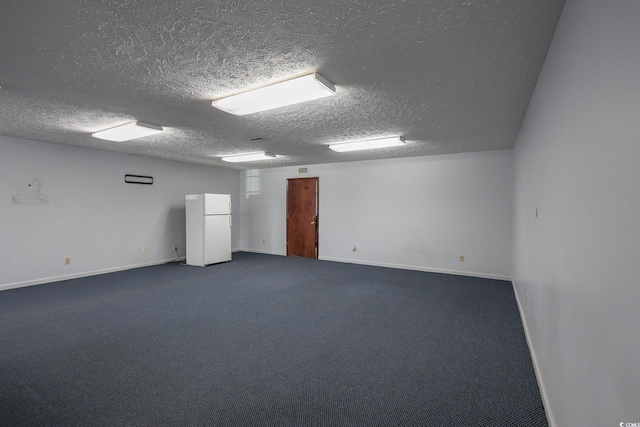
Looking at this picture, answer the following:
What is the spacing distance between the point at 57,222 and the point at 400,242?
6389 mm

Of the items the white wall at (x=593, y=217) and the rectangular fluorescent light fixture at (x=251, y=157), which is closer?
the white wall at (x=593, y=217)

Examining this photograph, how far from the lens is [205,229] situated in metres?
6.30

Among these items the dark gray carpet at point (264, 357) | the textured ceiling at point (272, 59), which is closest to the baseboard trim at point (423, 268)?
the dark gray carpet at point (264, 357)

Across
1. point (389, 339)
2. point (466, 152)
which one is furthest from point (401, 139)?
point (389, 339)

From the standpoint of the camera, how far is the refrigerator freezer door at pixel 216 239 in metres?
6.33

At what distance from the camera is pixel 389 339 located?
110 inches

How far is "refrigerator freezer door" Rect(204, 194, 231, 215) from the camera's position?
635 cm

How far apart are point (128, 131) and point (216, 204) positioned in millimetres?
2843

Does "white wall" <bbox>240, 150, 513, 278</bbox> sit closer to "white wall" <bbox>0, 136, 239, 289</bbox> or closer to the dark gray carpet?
the dark gray carpet

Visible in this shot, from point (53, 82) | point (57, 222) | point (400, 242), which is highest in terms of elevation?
point (53, 82)

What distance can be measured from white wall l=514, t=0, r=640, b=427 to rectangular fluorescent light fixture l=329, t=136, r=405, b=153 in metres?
2.54

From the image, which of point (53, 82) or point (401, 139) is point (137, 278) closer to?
point (53, 82)

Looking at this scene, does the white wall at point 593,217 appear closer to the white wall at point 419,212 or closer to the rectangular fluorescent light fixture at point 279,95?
the rectangular fluorescent light fixture at point 279,95

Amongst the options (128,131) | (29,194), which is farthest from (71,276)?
(128,131)
